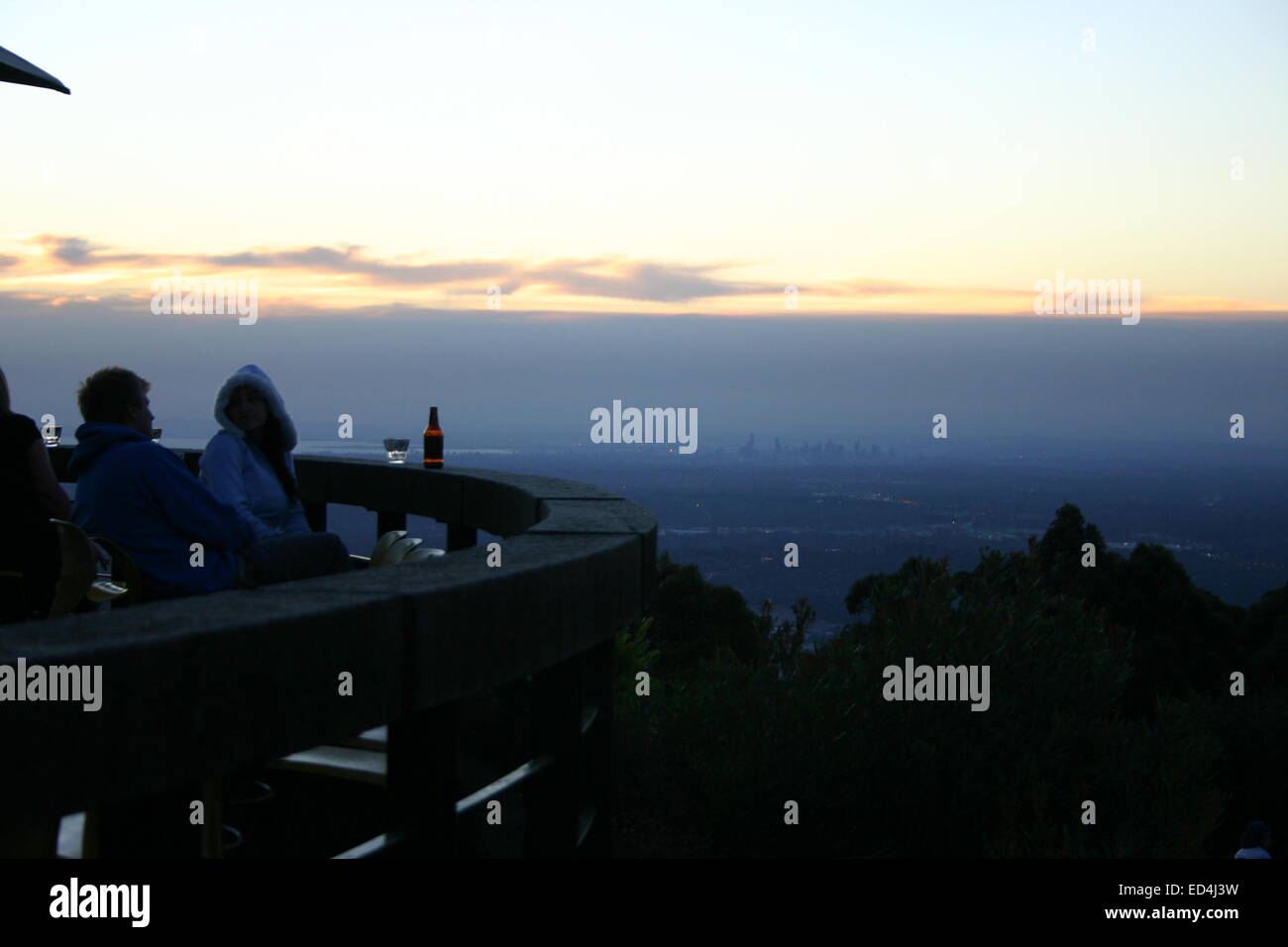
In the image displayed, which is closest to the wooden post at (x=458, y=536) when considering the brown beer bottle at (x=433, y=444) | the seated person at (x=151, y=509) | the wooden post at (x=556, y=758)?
the brown beer bottle at (x=433, y=444)

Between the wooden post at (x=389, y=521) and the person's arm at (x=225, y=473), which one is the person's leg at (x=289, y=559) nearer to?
the person's arm at (x=225, y=473)

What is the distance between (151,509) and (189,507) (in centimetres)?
15

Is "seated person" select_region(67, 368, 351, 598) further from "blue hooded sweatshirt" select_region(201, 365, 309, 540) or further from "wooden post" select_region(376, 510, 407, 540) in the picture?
"wooden post" select_region(376, 510, 407, 540)

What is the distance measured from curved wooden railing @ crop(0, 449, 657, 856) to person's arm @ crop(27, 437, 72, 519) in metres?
2.61

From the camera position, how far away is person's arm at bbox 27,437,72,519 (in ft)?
16.7

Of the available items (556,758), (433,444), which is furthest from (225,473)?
(556,758)

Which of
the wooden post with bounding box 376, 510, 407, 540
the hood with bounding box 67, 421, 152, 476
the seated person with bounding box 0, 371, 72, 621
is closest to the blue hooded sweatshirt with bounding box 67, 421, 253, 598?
the hood with bounding box 67, 421, 152, 476

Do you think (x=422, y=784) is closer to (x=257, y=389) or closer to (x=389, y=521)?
(x=257, y=389)
